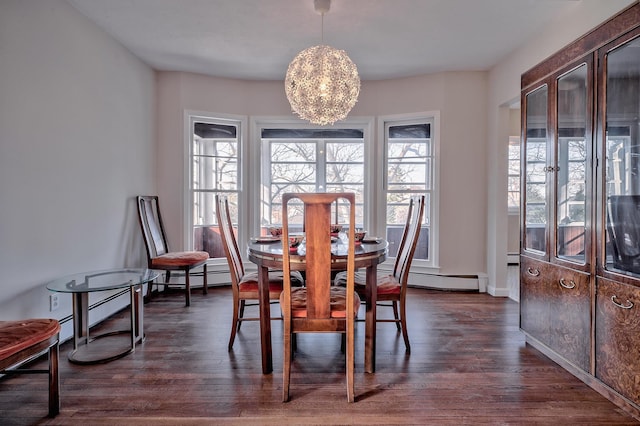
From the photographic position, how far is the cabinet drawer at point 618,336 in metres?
1.75

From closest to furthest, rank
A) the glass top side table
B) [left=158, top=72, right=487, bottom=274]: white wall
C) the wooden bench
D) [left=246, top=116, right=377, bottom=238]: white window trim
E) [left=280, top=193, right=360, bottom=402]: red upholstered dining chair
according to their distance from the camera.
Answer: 1. the wooden bench
2. [left=280, top=193, right=360, bottom=402]: red upholstered dining chair
3. the glass top side table
4. [left=158, top=72, right=487, bottom=274]: white wall
5. [left=246, top=116, right=377, bottom=238]: white window trim

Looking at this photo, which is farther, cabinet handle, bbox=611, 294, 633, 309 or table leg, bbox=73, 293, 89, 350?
table leg, bbox=73, 293, 89, 350

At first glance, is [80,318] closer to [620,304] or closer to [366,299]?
[366,299]

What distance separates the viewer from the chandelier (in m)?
2.88

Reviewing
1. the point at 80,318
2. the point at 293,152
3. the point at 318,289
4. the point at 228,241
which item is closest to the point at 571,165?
the point at 318,289

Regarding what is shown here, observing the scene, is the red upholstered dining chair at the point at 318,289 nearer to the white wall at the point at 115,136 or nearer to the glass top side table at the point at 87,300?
the glass top side table at the point at 87,300

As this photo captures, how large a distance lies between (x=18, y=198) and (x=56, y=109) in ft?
2.52

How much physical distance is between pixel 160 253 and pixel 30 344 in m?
2.37

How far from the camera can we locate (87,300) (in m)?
2.49

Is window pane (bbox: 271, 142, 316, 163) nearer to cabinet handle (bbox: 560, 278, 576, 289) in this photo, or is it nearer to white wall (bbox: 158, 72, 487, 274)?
white wall (bbox: 158, 72, 487, 274)

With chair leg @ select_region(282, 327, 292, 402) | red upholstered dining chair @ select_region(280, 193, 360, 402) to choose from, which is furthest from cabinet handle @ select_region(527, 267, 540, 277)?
chair leg @ select_region(282, 327, 292, 402)

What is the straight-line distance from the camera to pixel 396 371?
2270 mm

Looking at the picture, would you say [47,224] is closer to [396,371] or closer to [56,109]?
[56,109]

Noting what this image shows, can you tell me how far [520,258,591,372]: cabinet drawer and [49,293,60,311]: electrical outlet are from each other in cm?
353
